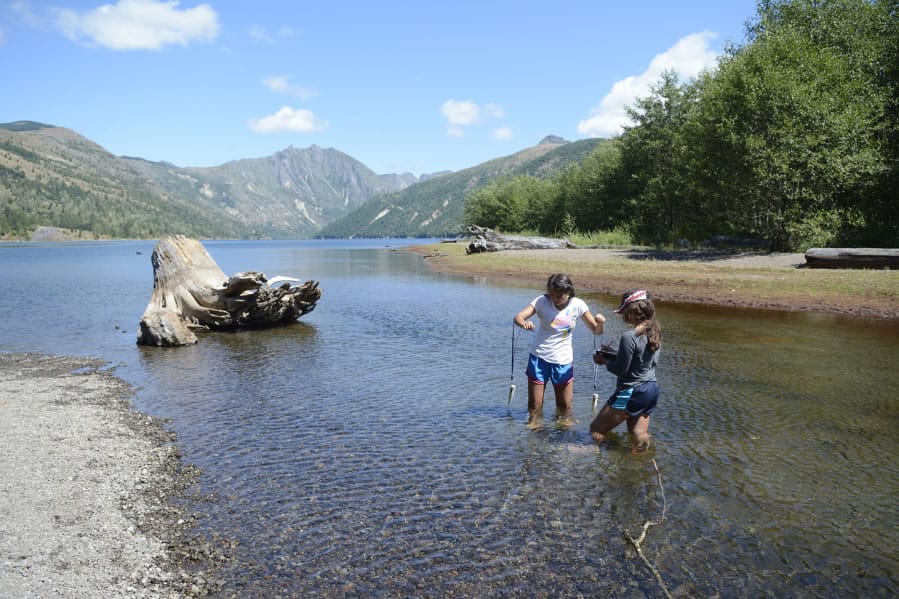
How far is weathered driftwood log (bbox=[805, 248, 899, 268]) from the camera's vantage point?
28656 mm

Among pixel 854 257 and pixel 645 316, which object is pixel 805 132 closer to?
pixel 854 257

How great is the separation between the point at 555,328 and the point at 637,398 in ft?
5.87

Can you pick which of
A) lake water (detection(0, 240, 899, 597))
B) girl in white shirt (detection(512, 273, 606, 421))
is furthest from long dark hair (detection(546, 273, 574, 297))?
lake water (detection(0, 240, 899, 597))

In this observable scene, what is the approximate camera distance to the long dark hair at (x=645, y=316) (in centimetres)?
833

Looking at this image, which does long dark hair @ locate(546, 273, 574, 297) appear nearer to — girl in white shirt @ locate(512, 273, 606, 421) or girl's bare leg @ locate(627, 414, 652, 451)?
girl in white shirt @ locate(512, 273, 606, 421)

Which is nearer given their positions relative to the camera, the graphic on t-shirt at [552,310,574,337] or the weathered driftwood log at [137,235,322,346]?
the graphic on t-shirt at [552,310,574,337]

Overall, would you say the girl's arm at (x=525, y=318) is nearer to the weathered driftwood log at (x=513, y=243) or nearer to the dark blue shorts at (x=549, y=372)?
the dark blue shorts at (x=549, y=372)

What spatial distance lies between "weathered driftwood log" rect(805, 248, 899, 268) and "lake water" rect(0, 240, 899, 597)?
43.1ft

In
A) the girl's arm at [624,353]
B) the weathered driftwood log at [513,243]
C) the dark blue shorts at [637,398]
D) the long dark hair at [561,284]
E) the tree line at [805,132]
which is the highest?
the tree line at [805,132]

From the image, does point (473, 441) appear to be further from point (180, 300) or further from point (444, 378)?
point (180, 300)

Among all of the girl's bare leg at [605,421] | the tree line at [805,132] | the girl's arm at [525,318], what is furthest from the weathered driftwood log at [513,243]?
the girl's bare leg at [605,421]

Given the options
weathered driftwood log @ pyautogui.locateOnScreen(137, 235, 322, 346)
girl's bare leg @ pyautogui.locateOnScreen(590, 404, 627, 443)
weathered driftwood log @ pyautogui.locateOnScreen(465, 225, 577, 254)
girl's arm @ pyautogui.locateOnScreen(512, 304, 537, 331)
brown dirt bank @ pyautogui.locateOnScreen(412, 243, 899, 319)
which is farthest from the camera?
weathered driftwood log @ pyautogui.locateOnScreen(465, 225, 577, 254)

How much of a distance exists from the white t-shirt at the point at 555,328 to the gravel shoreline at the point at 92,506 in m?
5.89

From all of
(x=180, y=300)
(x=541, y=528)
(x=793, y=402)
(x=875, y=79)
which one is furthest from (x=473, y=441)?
(x=875, y=79)
